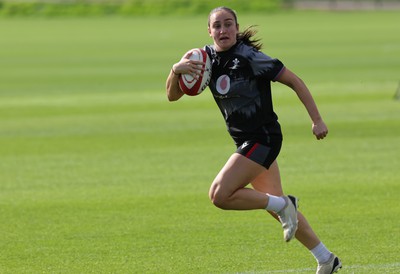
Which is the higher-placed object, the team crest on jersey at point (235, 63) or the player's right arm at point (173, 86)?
the team crest on jersey at point (235, 63)

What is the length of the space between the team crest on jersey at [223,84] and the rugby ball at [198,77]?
0.09 metres

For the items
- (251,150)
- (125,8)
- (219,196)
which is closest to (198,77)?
(251,150)

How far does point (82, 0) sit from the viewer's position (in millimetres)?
96938

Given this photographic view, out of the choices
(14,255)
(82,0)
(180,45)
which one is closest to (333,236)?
(14,255)

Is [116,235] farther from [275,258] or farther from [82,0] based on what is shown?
[82,0]

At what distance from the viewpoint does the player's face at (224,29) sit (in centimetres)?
916

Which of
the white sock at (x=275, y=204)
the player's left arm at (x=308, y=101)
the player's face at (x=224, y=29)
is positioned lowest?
the white sock at (x=275, y=204)

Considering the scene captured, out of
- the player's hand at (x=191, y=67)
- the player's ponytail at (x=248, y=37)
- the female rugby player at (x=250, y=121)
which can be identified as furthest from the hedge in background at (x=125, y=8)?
the player's hand at (x=191, y=67)

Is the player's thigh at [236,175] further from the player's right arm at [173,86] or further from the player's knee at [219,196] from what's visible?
the player's right arm at [173,86]

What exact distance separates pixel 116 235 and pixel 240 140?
9.06 ft

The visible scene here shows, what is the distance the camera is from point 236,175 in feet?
29.6

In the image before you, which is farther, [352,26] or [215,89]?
[352,26]

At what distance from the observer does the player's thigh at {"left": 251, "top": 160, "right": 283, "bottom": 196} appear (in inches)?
368

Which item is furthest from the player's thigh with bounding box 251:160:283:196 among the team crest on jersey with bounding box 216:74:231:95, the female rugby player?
the team crest on jersey with bounding box 216:74:231:95
